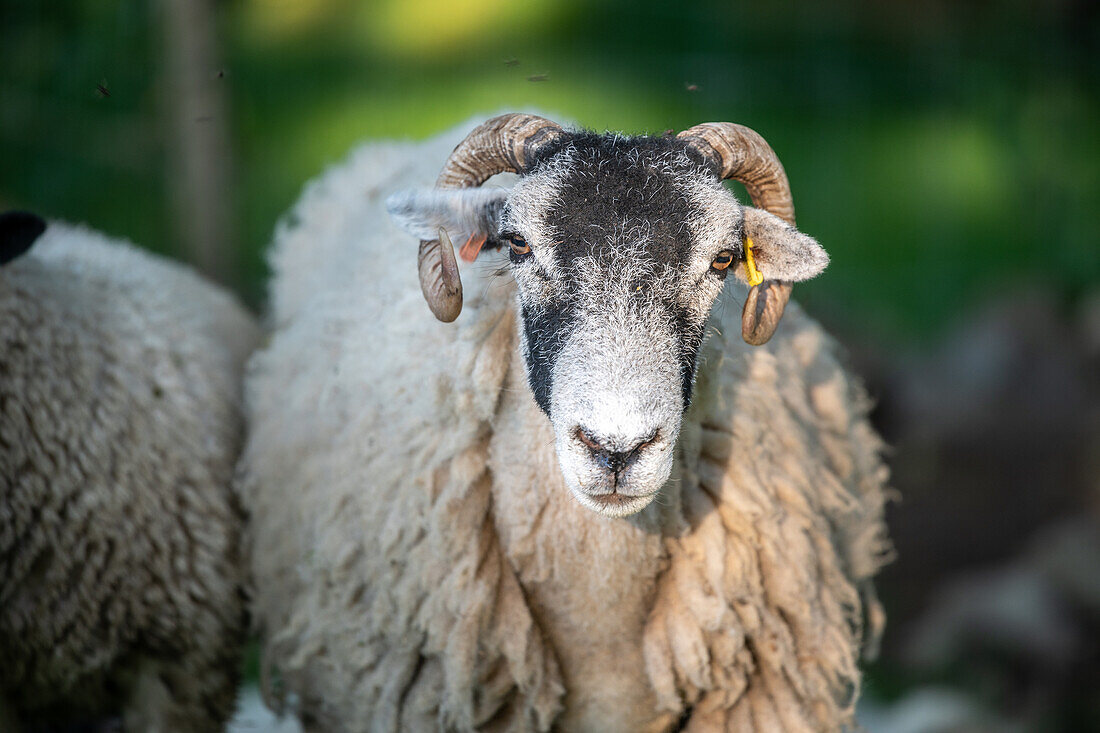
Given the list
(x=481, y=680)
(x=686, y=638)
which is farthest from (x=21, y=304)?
(x=686, y=638)

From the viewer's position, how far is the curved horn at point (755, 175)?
2.64 meters

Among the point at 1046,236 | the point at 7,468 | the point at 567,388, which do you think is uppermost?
the point at 567,388

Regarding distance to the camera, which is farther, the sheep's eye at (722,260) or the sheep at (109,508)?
the sheep at (109,508)

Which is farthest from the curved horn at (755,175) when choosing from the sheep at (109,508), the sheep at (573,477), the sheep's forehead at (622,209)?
the sheep at (109,508)

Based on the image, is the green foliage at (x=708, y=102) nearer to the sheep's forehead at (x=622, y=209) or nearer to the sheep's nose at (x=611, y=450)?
the sheep's forehead at (x=622, y=209)

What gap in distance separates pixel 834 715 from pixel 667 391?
132 cm

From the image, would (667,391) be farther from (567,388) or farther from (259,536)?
(259,536)

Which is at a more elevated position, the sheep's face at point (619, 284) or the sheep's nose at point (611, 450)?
the sheep's face at point (619, 284)

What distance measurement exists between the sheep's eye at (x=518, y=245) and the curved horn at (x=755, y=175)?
0.51 metres

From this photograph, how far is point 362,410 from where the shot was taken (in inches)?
128

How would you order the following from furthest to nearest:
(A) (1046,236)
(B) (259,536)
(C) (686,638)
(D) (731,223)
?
(A) (1046,236) → (B) (259,536) → (C) (686,638) → (D) (731,223)

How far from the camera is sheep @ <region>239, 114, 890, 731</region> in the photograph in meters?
2.41

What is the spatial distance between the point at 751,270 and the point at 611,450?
2.38ft

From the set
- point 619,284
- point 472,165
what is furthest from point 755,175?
point 472,165
